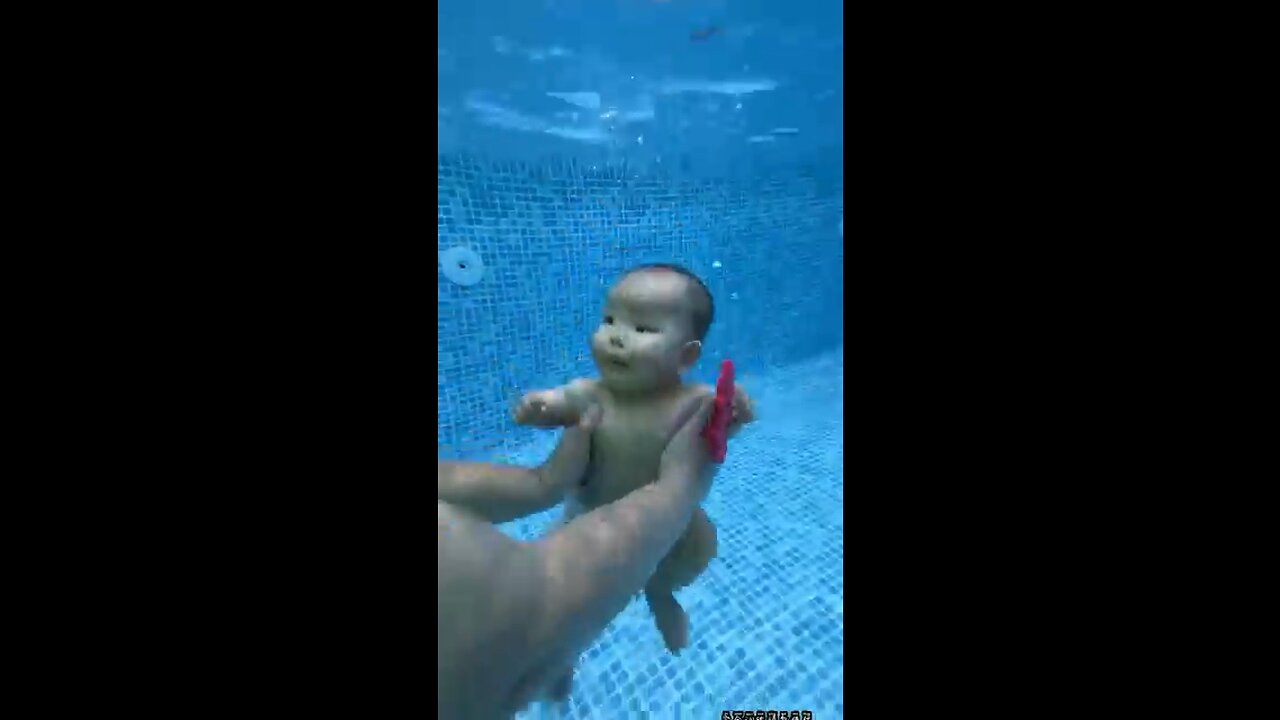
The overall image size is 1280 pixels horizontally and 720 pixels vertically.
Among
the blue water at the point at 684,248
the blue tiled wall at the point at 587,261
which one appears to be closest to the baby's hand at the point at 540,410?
the blue water at the point at 684,248

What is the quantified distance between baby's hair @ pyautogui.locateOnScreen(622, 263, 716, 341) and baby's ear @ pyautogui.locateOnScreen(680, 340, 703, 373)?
1.2 inches

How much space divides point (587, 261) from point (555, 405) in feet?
14.2

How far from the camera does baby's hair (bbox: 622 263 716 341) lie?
1875 mm

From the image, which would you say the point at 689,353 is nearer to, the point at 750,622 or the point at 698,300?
the point at 698,300

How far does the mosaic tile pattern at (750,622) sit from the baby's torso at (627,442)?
1.23 ft

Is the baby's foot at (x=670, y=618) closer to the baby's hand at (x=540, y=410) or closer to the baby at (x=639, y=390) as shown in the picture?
the baby at (x=639, y=390)

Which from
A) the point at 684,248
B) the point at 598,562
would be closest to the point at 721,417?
the point at 598,562

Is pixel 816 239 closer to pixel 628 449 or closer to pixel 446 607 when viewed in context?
pixel 628 449

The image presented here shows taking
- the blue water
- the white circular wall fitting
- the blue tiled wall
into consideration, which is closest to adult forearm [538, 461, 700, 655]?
the blue water

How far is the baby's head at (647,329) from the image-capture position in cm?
180

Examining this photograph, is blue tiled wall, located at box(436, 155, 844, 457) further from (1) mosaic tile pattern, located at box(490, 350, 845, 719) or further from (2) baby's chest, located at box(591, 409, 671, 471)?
(2) baby's chest, located at box(591, 409, 671, 471)

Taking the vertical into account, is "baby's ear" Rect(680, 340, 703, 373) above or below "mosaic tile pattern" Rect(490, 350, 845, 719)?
above
